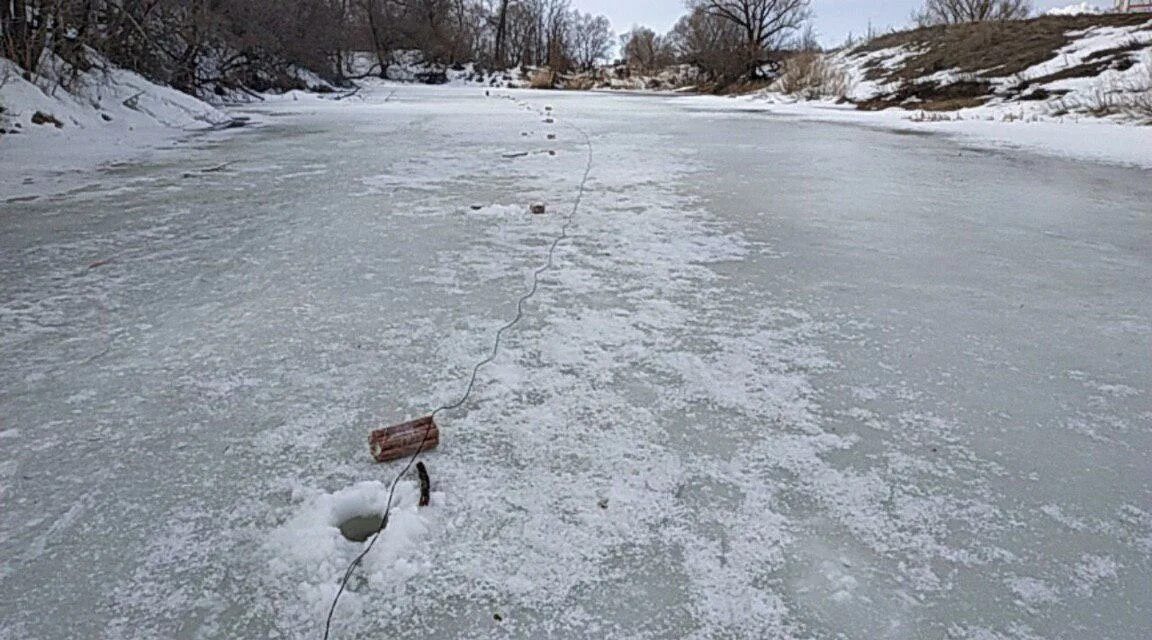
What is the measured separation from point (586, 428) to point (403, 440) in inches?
14.6

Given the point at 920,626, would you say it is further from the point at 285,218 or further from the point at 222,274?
the point at 285,218

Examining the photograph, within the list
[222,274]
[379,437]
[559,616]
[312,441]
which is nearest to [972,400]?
[559,616]

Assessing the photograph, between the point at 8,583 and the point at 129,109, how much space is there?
8323mm

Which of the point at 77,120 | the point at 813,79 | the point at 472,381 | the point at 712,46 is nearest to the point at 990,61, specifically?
the point at 813,79

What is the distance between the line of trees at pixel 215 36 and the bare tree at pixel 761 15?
11828mm

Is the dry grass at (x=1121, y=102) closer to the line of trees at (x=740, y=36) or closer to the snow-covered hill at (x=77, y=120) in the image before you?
the snow-covered hill at (x=77, y=120)

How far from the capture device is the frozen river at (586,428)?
3.20ft

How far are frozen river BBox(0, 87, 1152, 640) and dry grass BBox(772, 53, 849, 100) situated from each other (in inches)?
565

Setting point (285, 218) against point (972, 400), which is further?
point (285, 218)

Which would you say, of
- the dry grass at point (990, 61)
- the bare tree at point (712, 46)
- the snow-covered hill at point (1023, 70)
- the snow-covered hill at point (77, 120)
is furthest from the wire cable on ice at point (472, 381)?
the bare tree at point (712, 46)

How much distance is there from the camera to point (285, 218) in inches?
130

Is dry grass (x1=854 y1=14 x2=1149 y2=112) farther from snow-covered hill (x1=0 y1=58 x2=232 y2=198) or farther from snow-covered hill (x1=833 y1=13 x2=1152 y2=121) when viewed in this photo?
snow-covered hill (x1=0 y1=58 x2=232 y2=198)

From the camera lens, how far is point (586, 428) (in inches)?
56.6

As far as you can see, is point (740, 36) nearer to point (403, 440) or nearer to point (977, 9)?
point (977, 9)
